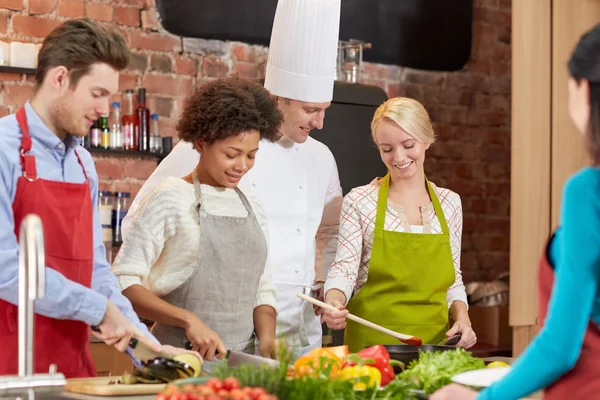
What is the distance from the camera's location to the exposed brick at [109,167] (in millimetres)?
3982

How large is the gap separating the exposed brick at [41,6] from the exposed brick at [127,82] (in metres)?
0.41

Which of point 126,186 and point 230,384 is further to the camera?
point 126,186

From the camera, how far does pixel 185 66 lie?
4230 millimetres

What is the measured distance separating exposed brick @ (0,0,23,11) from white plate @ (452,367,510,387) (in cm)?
285

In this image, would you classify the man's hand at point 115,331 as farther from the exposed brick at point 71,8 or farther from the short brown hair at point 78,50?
the exposed brick at point 71,8

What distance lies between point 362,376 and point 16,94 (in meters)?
2.68

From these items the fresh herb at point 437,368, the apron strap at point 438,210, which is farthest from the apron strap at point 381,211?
the fresh herb at point 437,368

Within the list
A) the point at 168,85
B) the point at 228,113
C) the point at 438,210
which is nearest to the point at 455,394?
the point at 228,113

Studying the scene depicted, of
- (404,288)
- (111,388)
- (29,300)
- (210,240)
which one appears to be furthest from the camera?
(404,288)

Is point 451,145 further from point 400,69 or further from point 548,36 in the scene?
point 548,36

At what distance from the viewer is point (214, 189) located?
2352 mm

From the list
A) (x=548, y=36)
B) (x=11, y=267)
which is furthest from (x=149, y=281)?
(x=548, y=36)

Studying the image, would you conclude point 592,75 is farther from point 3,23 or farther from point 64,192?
point 3,23

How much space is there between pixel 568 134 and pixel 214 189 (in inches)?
77.0
